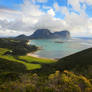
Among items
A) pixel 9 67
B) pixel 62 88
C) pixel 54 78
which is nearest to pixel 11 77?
pixel 9 67

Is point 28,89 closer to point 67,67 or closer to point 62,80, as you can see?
point 62,80

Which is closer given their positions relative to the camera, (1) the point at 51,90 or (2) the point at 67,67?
(1) the point at 51,90

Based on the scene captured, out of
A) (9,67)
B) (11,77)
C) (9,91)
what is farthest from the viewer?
(9,67)

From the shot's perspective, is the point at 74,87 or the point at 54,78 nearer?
the point at 74,87

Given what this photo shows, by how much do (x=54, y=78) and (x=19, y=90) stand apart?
229 inches

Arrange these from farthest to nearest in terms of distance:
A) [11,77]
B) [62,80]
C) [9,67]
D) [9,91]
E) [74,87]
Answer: [9,67], [11,77], [9,91], [62,80], [74,87]

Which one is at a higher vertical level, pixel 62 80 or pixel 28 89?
pixel 62 80

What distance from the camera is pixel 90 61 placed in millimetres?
53844

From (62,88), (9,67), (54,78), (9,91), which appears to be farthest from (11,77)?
(62,88)

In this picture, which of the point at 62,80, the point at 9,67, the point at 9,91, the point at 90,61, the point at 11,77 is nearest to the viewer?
the point at 62,80

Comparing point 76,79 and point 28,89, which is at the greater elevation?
point 76,79

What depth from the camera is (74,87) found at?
16.3m

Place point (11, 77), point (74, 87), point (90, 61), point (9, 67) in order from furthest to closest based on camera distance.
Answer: point (9, 67)
point (90, 61)
point (11, 77)
point (74, 87)

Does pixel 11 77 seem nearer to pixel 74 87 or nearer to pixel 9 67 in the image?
pixel 9 67
